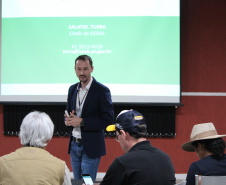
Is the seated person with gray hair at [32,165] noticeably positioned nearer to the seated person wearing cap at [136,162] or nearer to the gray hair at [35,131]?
the gray hair at [35,131]

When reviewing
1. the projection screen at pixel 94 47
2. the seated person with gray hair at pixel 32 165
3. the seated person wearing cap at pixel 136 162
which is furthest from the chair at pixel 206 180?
the projection screen at pixel 94 47

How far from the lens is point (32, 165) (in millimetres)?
1812

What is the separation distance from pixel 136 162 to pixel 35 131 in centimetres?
55

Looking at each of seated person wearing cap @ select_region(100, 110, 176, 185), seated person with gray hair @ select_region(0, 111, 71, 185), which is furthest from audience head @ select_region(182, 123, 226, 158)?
seated person with gray hair @ select_region(0, 111, 71, 185)

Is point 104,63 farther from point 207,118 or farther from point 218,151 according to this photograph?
point 218,151

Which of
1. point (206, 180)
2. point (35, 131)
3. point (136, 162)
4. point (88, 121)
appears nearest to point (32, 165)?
point (35, 131)

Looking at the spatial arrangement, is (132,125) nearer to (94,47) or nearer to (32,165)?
(32,165)

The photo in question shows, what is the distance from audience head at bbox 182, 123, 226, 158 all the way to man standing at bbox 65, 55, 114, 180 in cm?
99

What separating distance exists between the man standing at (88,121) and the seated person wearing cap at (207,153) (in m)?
1.04

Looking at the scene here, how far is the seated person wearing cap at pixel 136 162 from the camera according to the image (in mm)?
1798

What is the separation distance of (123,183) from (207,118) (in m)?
3.32

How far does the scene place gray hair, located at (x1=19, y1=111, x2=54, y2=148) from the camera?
6.34 feet

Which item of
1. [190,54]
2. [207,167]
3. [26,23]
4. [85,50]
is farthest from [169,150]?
[207,167]

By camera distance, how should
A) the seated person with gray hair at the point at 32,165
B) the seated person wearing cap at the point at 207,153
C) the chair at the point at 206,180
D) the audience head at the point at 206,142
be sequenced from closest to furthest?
the seated person with gray hair at the point at 32,165
the chair at the point at 206,180
the seated person wearing cap at the point at 207,153
the audience head at the point at 206,142
